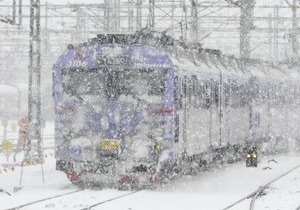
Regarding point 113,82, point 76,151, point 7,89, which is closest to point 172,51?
point 113,82

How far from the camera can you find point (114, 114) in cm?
1347

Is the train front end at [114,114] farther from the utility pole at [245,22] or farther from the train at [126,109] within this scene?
the utility pole at [245,22]

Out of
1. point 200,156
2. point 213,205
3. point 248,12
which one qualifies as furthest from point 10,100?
point 213,205

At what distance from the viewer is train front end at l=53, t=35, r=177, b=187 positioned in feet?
43.2

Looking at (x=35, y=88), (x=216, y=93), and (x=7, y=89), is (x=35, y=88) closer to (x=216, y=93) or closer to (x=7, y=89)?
(x=216, y=93)

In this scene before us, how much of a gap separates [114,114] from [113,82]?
0.66 m

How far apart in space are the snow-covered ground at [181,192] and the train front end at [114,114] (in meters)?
0.52

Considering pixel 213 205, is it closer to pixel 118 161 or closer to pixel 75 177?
pixel 118 161

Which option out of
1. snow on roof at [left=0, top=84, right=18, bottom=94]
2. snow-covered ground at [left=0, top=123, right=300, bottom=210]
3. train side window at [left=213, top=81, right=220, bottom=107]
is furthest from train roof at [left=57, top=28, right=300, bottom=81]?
snow on roof at [left=0, top=84, right=18, bottom=94]

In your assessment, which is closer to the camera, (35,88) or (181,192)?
(181,192)

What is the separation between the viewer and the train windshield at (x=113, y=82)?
43.9ft

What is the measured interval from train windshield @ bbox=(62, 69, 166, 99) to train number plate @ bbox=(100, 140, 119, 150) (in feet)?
3.01

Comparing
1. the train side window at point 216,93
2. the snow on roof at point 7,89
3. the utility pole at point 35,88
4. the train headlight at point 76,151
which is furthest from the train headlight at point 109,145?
the snow on roof at point 7,89

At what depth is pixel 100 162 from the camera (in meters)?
13.3
